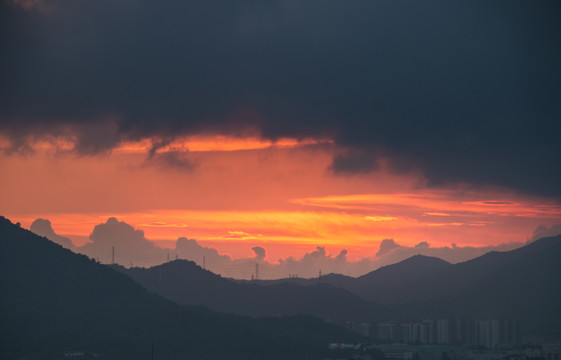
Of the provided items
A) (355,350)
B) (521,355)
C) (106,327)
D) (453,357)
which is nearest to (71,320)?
(106,327)

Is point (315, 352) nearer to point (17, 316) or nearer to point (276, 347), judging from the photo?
point (276, 347)

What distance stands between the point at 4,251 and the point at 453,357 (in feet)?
303

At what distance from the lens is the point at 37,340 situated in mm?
172500

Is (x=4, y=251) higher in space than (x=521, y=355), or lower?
higher

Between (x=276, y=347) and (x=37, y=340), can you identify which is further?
(x=276, y=347)

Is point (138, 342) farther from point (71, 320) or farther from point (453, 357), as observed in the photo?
point (453, 357)

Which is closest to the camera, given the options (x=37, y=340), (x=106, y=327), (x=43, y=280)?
(x=37, y=340)

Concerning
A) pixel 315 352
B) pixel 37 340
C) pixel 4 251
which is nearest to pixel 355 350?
pixel 315 352

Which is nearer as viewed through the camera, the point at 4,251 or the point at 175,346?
the point at 175,346

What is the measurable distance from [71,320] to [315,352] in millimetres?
46976

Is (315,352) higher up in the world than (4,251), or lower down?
lower down

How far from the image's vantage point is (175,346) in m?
181

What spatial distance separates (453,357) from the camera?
615 feet

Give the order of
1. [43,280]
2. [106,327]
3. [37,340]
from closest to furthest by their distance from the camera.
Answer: [37,340] < [106,327] < [43,280]
